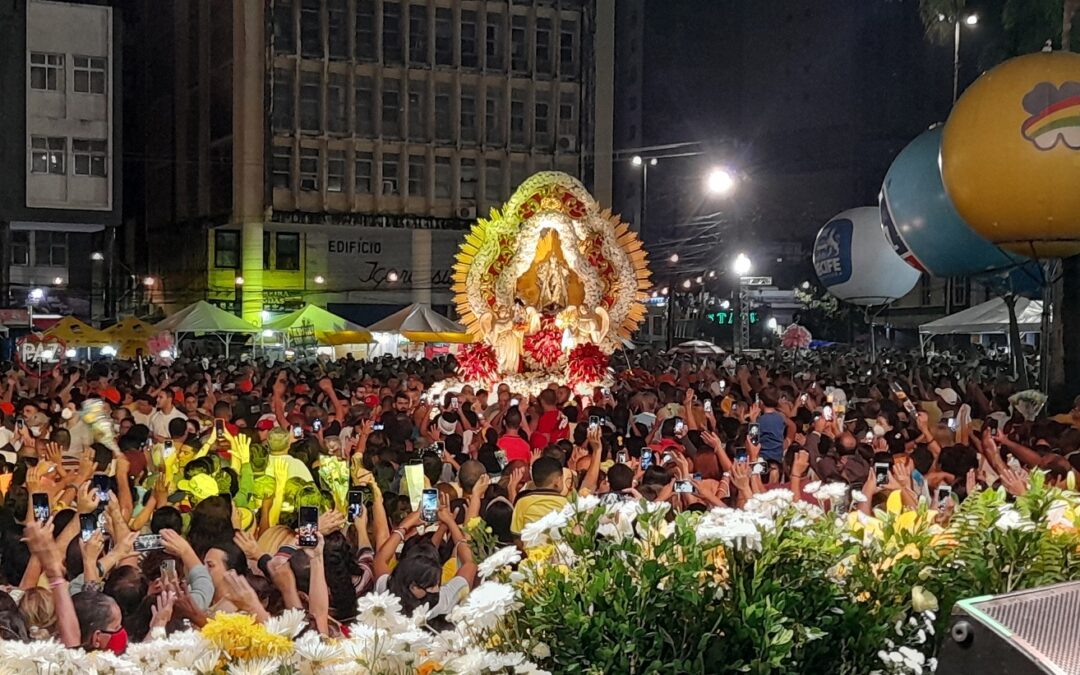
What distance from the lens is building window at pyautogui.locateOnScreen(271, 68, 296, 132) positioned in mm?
42531

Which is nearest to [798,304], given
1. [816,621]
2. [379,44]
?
[379,44]

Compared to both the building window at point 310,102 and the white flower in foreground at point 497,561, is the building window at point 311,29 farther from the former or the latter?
the white flower in foreground at point 497,561

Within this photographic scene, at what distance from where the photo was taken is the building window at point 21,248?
50562 millimetres

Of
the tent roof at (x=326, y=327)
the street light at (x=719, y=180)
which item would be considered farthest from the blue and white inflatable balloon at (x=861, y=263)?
the tent roof at (x=326, y=327)

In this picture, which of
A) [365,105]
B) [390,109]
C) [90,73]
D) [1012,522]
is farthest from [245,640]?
[390,109]

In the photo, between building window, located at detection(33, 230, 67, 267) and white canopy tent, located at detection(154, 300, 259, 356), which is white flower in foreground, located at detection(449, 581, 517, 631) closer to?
white canopy tent, located at detection(154, 300, 259, 356)

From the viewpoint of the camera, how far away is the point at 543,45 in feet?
153

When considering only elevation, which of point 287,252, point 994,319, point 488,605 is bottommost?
point 488,605

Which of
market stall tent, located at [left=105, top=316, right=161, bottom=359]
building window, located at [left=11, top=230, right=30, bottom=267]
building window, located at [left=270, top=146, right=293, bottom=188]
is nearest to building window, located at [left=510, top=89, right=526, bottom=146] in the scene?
building window, located at [left=270, top=146, right=293, bottom=188]

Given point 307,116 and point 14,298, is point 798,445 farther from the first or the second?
point 14,298

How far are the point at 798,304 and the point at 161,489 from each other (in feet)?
154

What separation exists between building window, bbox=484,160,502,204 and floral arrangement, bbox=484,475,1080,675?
42.5 meters

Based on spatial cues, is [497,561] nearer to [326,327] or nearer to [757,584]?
[757,584]

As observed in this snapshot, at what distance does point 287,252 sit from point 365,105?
6.45 metres
